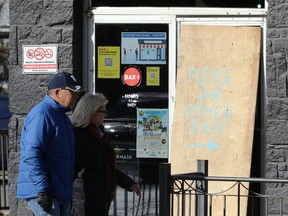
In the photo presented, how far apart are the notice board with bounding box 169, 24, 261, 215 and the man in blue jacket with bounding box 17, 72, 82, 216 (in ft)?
6.10

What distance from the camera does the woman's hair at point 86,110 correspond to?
6.12 meters

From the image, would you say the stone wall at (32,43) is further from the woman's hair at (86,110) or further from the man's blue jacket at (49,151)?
the man's blue jacket at (49,151)

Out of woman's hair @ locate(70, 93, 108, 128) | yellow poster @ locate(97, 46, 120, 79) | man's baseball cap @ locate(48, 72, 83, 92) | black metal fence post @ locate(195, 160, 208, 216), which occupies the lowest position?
black metal fence post @ locate(195, 160, 208, 216)

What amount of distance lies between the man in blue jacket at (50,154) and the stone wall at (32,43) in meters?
1.88

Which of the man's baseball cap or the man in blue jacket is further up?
the man's baseball cap

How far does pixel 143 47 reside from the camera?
7.87m

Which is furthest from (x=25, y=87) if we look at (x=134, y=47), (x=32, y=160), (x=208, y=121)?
(x=32, y=160)

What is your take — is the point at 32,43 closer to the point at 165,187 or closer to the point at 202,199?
the point at 202,199

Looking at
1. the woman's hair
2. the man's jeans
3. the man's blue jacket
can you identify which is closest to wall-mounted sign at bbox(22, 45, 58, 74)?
the woman's hair

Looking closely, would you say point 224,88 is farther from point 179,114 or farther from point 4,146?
point 4,146

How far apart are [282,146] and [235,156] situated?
1.45ft

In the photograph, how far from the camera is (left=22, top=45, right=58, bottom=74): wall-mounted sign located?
7.79m

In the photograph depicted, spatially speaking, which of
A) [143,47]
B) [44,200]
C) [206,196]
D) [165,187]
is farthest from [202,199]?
[143,47]

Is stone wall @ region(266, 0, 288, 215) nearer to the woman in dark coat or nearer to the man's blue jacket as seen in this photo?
the woman in dark coat
